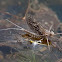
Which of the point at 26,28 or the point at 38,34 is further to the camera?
the point at 26,28

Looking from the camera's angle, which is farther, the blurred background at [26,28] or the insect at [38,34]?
the insect at [38,34]

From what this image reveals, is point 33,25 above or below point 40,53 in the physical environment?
above

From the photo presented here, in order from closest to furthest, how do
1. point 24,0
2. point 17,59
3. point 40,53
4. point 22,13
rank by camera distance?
point 17,59
point 40,53
point 22,13
point 24,0

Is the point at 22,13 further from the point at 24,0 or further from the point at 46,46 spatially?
the point at 46,46

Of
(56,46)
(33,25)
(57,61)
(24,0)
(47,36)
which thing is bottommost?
(57,61)

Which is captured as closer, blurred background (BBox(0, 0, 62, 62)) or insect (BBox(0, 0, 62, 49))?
blurred background (BBox(0, 0, 62, 62))

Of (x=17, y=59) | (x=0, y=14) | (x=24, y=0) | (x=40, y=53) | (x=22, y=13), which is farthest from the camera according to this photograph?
(x=24, y=0)

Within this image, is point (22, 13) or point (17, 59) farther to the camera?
point (22, 13)

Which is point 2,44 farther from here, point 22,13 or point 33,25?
point 22,13

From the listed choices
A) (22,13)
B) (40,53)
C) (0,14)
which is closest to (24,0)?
(22,13)
